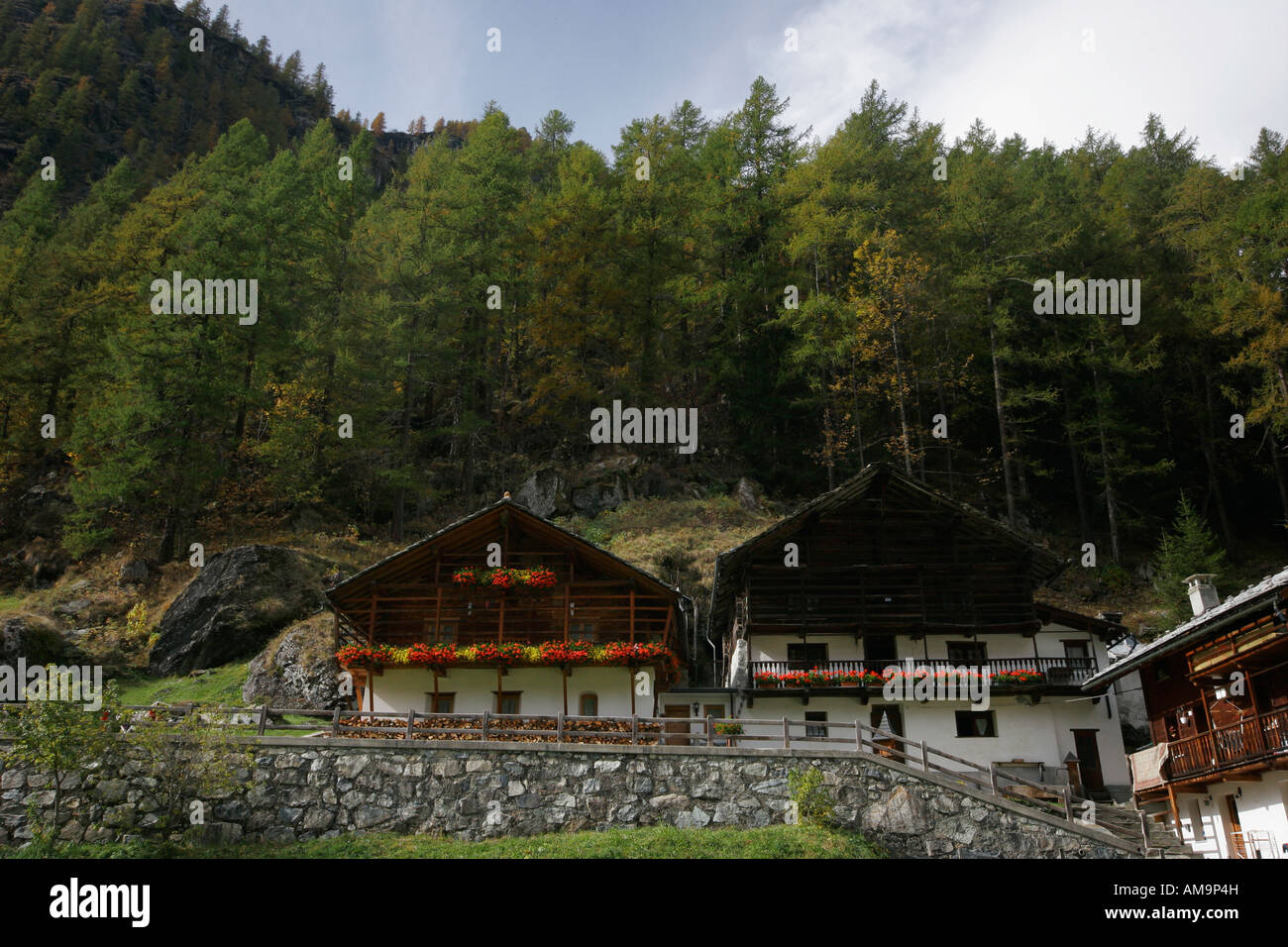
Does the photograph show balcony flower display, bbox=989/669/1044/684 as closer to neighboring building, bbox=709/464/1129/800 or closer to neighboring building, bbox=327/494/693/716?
neighboring building, bbox=709/464/1129/800

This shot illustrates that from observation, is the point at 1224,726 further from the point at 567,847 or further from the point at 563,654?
the point at 563,654

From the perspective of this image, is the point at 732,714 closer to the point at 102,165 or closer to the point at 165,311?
the point at 165,311

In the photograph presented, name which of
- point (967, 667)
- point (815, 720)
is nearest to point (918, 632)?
point (967, 667)

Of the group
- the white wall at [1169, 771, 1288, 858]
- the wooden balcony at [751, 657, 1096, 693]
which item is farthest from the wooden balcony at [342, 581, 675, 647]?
the white wall at [1169, 771, 1288, 858]

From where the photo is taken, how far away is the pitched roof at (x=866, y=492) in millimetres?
27250

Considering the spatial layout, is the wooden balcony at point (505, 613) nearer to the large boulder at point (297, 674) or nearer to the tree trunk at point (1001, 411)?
the large boulder at point (297, 674)

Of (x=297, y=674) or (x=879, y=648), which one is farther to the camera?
(x=879, y=648)

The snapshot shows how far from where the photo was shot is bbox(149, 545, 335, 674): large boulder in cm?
2984

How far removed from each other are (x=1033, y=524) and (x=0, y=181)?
79705 mm

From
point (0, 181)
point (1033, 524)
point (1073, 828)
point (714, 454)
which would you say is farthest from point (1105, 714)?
point (0, 181)

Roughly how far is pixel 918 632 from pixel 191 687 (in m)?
23.5

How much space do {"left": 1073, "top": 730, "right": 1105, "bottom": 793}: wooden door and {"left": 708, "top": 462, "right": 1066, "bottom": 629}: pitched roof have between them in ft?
16.4

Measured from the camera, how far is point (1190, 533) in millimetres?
30875

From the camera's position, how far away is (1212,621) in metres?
18.0
